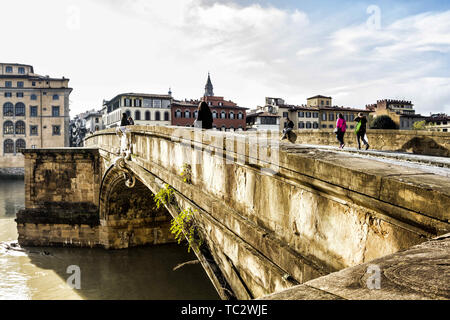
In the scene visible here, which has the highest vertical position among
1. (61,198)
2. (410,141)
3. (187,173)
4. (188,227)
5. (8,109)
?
(8,109)

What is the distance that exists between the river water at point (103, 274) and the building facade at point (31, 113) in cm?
3334

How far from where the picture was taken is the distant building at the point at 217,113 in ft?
149

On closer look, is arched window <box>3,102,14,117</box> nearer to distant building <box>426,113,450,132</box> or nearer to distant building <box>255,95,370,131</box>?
distant building <box>255,95,370,131</box>

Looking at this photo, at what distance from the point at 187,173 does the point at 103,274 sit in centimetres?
1025

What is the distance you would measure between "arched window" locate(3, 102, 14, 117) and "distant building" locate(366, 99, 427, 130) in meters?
53.5

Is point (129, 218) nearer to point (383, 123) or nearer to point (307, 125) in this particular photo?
point (383, 123)

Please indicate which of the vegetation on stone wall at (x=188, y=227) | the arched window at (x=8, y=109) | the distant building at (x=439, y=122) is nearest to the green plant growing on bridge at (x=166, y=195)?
the vegetation on stone wall at (x=188, y=227)

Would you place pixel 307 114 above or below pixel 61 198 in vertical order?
above

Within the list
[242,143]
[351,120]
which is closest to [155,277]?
[242,143]

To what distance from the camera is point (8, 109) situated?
4612cm

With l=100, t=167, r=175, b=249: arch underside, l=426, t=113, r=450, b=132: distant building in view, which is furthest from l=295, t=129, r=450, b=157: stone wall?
l=426, t=113, r=450, b=132: distant building

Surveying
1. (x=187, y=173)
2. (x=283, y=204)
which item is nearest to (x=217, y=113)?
(x=187, y=173)

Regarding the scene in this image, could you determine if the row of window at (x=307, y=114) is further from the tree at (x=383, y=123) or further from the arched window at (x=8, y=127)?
the arched window at (x=8, y=127)
